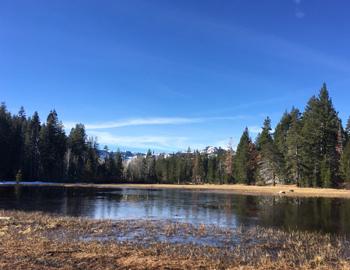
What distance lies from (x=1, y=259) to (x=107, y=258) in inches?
143

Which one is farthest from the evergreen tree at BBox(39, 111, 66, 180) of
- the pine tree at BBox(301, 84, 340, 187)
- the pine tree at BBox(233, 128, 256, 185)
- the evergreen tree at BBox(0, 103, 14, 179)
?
the pine tree at BBox(301, 84, 340, 187)

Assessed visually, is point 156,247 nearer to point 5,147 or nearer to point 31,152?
point 5,147

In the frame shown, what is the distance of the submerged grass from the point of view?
15.6m

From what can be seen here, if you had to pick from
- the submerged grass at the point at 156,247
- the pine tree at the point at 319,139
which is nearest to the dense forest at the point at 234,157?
the pine tree at the point at 319,139

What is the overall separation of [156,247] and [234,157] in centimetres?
11625

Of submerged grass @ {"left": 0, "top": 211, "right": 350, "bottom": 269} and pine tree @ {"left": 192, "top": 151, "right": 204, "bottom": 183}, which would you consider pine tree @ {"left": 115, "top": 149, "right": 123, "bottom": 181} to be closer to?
pine tree @ {"left": 192, "top": 151, "right": 204, "bottom": 183}

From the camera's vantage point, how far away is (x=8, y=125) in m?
119

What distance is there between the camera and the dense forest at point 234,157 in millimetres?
95688

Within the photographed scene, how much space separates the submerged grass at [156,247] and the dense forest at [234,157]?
6691 centimetres

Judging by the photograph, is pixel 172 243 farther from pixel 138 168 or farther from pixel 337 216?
pixel 138 168

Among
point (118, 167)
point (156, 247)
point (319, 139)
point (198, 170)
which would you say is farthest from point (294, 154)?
point (156, 247)

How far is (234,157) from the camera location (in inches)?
5290

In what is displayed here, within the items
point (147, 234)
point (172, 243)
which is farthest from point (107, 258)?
point (147, 234)

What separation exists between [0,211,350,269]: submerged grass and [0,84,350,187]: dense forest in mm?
66913
